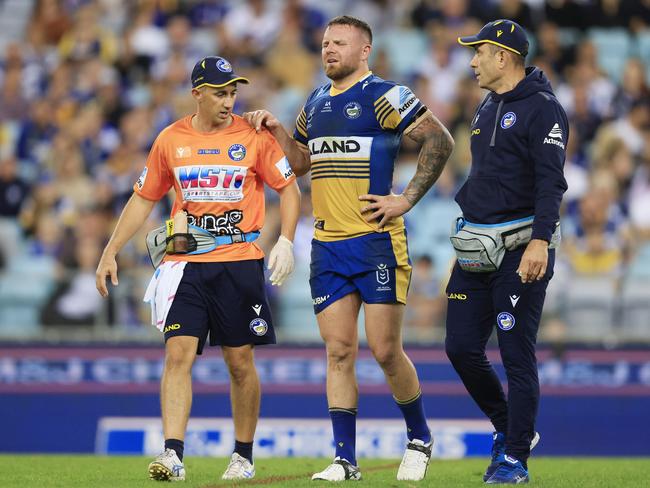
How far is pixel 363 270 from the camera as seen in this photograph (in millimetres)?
7922

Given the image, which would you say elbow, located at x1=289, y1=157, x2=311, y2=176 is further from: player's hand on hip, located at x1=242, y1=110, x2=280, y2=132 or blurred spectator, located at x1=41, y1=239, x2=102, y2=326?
blurred spectator, located at x1=41, y1=239, x2=102, y2=326

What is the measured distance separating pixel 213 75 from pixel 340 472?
2.56 m

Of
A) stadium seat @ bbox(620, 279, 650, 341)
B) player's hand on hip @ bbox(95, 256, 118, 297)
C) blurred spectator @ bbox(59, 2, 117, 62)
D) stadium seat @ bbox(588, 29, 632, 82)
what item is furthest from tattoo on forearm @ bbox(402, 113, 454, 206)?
blurred spectator @ bbox(59, 2, 117, 62)

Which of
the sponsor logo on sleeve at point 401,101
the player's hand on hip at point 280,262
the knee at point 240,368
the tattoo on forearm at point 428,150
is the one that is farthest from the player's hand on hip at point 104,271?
the sponsor logo on sleeve at point 401,101

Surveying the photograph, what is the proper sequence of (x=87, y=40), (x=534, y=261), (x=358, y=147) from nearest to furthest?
(x=534, y=261), (x=358, y=147), (x=87, y=40)

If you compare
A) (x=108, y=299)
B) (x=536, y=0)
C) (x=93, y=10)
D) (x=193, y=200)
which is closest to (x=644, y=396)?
(x=108, y=299)

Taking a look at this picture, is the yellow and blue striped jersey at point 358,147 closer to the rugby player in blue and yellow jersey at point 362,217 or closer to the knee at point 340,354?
the rugby player in blue and yellow jersey at point 362,217

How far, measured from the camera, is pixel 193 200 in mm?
8141

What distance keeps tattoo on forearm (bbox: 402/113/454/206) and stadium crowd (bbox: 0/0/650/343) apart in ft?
14.2

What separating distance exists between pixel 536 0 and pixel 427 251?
5466 mm

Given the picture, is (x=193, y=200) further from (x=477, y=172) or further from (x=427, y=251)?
(x=427, y=251)

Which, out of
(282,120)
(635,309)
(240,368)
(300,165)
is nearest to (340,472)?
(240,368)

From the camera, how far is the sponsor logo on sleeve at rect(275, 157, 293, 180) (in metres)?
8.21

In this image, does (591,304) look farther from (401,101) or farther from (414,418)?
(401,101)
